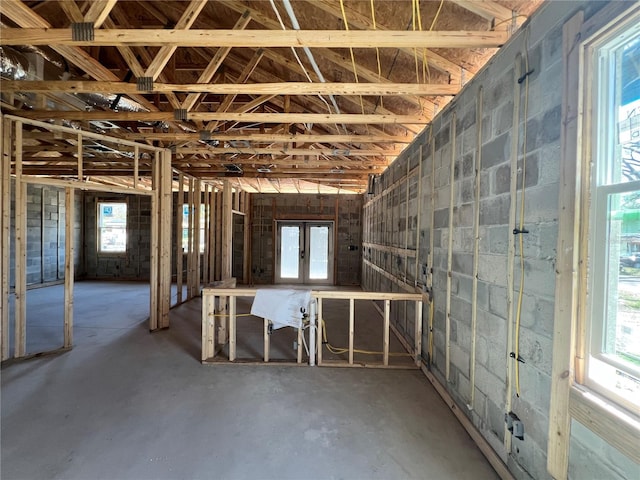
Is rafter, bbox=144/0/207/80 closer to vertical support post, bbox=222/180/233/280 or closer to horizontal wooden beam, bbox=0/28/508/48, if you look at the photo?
horizontal wooden beam, bbox=0/28/508/48

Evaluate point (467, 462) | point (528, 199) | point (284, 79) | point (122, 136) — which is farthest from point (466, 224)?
point (122, 136)

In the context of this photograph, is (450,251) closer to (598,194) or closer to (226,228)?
(598,194)

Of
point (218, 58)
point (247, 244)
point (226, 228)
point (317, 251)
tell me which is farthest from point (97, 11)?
point (317, 251)

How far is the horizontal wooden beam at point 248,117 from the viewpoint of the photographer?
3293 millimetres

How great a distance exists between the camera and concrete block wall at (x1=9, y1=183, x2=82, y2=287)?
762 cm

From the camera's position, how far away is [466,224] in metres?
2.36

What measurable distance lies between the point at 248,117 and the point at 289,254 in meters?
5.81

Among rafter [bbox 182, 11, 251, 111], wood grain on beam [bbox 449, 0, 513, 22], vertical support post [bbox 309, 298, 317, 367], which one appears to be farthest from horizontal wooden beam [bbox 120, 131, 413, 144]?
vertical support post [bbox 309, 298, 317, 367]

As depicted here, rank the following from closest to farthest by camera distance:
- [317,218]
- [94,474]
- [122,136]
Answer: [94,474]
[122,136]
[317,218]

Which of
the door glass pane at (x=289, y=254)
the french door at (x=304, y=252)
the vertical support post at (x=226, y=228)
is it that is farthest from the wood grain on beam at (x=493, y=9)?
the door glass pane at (x=289, y=254)

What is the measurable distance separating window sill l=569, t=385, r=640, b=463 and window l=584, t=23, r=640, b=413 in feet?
0.16

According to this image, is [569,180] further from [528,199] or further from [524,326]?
[524,326]

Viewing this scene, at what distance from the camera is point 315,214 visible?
8711mm

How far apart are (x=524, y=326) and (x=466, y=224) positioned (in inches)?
37.2
